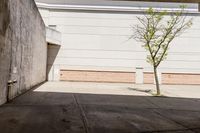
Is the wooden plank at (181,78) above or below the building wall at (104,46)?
below

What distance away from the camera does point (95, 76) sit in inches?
968

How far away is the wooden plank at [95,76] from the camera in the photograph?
2450 cm

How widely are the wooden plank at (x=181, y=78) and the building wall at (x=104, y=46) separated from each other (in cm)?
43

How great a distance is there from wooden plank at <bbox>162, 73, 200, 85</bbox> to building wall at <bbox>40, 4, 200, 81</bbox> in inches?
16.7

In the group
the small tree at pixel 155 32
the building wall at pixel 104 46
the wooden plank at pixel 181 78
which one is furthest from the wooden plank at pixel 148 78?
the small tree at pixel 155 32

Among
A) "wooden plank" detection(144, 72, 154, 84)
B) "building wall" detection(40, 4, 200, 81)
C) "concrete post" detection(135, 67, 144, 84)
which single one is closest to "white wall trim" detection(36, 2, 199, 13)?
"building wall" detection(40, 4, 200, 81)

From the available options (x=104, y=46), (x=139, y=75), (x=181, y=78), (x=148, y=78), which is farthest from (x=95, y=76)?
(x=181, y=78)

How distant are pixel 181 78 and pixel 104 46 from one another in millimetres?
8459

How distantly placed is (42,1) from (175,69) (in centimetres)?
1506

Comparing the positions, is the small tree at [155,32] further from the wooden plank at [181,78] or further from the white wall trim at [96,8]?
the wooden plank at [181,78]

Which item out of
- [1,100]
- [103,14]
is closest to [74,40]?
[103,14]

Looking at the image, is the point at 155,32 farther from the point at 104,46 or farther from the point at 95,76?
the point at 95,76

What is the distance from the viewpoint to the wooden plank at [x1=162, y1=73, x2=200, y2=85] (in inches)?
992

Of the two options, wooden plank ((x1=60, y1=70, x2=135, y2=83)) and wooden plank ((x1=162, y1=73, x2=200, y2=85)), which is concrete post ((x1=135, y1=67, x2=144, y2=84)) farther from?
wooden plank ((x1=162, y1=73, x2=200, y2=85))
